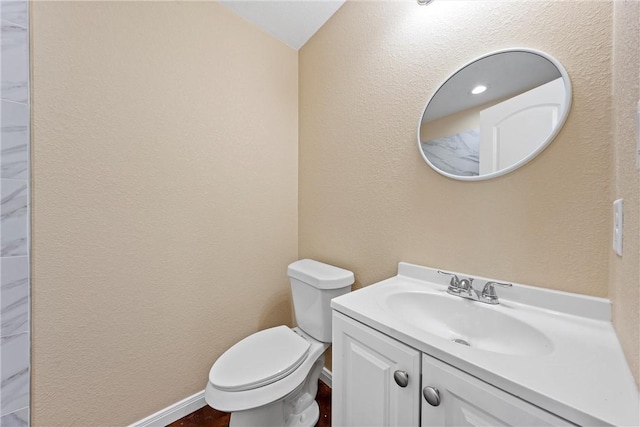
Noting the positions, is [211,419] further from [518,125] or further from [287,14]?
[287,14]

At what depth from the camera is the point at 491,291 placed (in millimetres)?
808

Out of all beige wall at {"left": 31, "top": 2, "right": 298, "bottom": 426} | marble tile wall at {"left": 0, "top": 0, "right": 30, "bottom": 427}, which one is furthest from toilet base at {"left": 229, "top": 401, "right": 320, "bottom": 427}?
marble tile wall at {"left": 0, "top": 0, "right": 30, "bottom": 427}

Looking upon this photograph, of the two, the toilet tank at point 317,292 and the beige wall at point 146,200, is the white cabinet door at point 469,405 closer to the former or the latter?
the toilet tank at point 317,292

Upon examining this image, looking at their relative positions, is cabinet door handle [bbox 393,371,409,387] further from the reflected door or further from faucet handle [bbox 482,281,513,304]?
the reflected door

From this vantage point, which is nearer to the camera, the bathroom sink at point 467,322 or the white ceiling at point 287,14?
the bathroom sink at point 467,322

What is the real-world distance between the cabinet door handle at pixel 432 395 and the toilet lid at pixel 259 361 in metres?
0.66

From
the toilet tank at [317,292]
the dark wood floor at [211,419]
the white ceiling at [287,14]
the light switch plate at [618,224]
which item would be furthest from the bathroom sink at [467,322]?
the white ceiling at [287,14]

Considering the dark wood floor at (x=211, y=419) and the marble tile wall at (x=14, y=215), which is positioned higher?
the marble tile wall at (x=14, y=215)

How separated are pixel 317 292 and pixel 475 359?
0.81 meters

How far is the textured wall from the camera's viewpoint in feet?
2.26

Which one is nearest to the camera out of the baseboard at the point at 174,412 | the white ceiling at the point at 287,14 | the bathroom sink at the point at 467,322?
the bathroom sink at the point at 467,322

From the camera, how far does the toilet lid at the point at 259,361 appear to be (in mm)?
967

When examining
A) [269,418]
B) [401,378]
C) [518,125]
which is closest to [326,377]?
[269,418]

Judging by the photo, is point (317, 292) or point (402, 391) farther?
point (317, 292)
